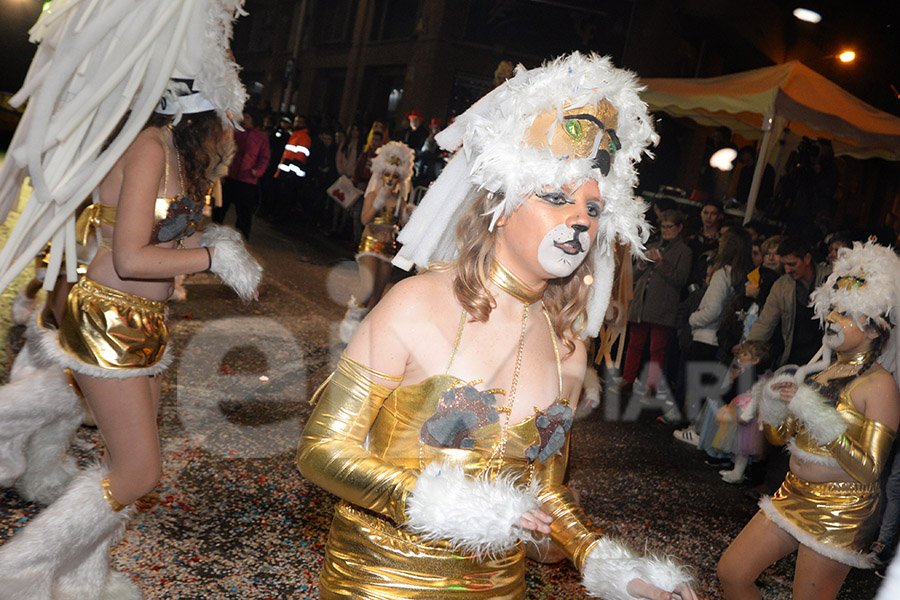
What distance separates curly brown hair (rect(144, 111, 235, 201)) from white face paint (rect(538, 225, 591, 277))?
1476 mm

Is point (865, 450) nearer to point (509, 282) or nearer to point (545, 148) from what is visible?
point (509, 282)

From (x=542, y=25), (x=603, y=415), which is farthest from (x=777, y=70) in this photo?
(x=542, y=25)

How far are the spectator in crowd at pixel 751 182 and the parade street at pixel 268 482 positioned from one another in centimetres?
299

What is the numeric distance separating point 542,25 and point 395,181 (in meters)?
10.4

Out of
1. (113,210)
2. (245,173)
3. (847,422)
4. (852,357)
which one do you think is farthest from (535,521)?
(245,173)

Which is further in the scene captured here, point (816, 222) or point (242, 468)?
point (816, 222)

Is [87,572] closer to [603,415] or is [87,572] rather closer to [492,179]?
[492,179]

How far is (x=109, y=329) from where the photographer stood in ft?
8.39

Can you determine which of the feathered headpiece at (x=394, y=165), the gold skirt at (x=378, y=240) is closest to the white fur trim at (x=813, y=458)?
the gold skirt at (x=378, y=240)

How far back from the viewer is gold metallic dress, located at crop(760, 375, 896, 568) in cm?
312

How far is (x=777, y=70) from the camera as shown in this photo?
7.89 meters

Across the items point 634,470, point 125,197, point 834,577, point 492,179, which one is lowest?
point 634,470

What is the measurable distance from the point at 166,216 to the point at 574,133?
1503 mm

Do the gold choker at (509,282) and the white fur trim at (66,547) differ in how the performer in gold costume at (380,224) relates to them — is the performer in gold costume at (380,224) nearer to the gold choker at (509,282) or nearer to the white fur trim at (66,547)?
the white fur trim at (66,547)
